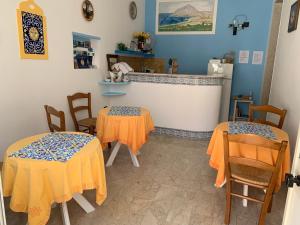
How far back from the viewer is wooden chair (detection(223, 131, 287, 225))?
1543mm

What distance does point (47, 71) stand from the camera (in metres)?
2.64

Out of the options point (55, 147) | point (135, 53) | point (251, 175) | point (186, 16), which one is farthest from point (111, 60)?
point (251, 175)

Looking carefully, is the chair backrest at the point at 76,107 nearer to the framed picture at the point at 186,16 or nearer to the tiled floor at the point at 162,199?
the tiled floor at the point at 162,199

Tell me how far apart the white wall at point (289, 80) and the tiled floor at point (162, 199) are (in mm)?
840

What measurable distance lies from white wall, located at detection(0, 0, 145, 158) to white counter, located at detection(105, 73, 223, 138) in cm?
72

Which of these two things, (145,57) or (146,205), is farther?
(145,57)

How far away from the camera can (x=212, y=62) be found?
431 centimetres

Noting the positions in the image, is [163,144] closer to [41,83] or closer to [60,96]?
[60,96]

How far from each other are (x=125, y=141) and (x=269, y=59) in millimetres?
3554

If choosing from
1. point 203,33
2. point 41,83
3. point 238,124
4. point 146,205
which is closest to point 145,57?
point 203,33

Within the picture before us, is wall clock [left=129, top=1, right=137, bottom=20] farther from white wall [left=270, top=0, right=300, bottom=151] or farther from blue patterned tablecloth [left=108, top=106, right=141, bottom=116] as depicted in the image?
white wall [left=270, top=0, right=300, bottom=151]

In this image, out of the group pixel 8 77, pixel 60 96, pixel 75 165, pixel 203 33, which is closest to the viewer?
pixel 75 165

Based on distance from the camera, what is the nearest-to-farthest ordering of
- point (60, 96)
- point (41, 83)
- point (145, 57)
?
point (41, 83), point (60, 96), point (145, 57)

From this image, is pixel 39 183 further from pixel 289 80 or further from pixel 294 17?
pixel 294 17
